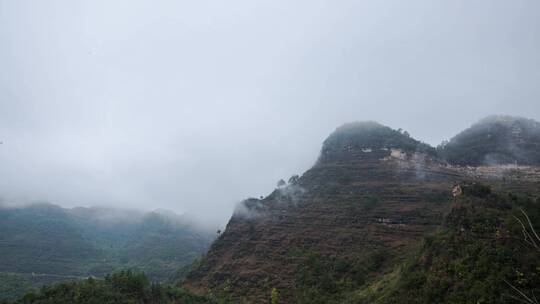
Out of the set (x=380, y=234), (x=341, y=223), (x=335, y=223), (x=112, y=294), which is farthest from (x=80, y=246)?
(x=380, y=234)

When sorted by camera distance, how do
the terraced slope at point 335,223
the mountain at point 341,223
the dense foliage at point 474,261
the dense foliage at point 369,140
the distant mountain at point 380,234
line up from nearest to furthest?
the dense foliage at point 474,261, the distant mountain at point 380,234, the mountain at point 341,223, the terraced slope at point 335,223, the dense foliage at point 369,140

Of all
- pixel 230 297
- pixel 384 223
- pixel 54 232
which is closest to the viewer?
pixel 230 297

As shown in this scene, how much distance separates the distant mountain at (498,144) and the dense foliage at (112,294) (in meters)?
73.4

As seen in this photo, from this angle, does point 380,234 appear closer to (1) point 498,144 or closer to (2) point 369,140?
(2) point 369,140

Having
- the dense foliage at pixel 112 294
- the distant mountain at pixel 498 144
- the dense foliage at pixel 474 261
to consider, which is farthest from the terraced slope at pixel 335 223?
the dense foliage at pixel 474 261

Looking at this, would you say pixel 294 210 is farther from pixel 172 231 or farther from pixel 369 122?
pixel 172 231

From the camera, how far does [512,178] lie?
6906 centimetres

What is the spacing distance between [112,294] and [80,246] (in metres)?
108

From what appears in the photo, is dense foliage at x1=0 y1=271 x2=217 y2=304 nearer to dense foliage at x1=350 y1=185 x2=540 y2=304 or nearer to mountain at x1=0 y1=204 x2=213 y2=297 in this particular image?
dense foliage at x1=350 y1=185 x2=540 y2=304

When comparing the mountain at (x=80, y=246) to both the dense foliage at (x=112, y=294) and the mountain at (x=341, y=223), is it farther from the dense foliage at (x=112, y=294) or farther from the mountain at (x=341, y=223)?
the mountain at (x=341, y=223)

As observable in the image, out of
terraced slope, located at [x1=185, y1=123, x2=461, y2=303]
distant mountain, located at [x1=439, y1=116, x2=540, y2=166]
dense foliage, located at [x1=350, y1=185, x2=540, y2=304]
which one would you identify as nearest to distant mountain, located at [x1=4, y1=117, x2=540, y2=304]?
dense foliage, located at [x1=350, y1=185, x2=540, y2=304]

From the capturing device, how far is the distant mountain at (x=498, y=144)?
80.7 m

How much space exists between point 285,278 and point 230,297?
9539 millimetres

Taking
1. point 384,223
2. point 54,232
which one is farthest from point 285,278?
point 54,232
